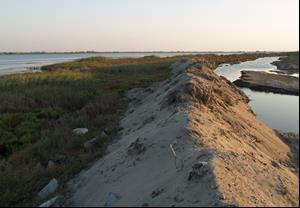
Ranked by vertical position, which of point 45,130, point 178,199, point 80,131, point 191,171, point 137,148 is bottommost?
point 45,130

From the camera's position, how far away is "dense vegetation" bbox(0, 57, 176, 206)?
1142cm

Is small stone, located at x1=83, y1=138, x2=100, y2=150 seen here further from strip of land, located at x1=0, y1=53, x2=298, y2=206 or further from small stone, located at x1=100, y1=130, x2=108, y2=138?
small stone, located at x1=100, y1=130, x2=108, y2=138

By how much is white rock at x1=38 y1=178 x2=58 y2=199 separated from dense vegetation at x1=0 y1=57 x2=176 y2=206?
0.21 m

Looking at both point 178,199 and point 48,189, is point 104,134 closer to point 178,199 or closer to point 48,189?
point 48,189

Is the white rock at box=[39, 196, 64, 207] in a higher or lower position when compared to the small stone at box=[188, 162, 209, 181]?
lower

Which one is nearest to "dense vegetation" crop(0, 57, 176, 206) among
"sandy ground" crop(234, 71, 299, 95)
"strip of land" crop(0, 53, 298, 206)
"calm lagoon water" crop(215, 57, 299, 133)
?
"strip of land" crop(0, 53, 298, 206)

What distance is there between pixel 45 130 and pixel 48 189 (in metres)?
7.93

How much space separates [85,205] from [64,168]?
2.93 metres

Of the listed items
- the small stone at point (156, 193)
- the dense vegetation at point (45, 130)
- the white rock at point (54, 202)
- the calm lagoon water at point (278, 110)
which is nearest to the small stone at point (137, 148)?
the dense vegetation at point (45, 130)

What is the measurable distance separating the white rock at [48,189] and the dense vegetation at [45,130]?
8.3 inches

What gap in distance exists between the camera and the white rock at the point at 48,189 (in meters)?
10.2

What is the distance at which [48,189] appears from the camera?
10.4 m

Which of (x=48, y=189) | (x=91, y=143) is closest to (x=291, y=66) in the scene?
(x=91, y=143)

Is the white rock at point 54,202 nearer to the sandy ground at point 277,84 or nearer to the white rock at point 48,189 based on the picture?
the white rock at point 48,189
